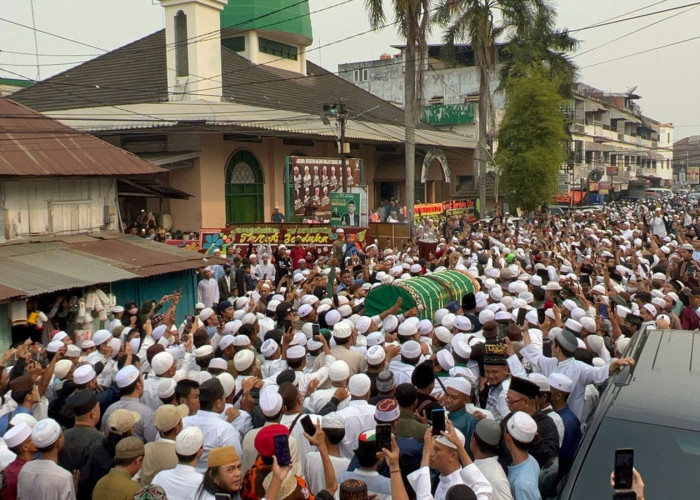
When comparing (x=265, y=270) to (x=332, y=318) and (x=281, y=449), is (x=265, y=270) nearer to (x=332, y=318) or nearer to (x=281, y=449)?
(x=332, y=318)

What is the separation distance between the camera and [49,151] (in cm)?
1483

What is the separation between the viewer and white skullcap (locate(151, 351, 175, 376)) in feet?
21.0

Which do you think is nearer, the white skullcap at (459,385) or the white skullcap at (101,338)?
the white skullcap at (459,385)

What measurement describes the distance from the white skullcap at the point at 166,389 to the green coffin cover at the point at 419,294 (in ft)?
16.2

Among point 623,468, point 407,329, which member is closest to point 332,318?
point 407,329


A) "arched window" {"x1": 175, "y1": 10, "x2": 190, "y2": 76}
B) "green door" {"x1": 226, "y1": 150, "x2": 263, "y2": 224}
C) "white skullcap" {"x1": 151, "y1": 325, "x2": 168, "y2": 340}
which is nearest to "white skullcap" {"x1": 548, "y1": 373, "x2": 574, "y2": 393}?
"white skullcap" {"x1": 151, "y1": 325, "x2": 168, "y2": 340}

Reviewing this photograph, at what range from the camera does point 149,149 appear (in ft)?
88.9

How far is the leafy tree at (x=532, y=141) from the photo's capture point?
3128cm

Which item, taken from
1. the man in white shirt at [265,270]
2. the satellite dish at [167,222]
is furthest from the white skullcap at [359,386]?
the satellite dish at [167,222]

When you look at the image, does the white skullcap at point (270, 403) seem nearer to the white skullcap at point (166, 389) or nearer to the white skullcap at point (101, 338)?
the white skullcap at point (166, 389)

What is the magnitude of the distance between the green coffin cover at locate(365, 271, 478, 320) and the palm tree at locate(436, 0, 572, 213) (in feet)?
68.8

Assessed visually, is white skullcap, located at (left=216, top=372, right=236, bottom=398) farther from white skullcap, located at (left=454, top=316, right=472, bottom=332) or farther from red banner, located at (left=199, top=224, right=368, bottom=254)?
red banner, located at (left=199, top=224, right=368, bottom=254)

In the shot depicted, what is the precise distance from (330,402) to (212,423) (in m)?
1.02

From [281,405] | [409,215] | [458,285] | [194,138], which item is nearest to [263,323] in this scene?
[458,285]
